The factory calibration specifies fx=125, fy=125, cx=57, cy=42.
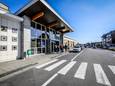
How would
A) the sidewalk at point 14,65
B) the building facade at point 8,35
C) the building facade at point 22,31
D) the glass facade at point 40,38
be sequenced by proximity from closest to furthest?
the sidewalk at point 14,65
the building facade at point 8,35
the building facade at point 22,31
the glass facade at point 40,38

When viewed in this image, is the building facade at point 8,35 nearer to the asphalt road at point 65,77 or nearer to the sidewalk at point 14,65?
the sidewalk at point 14,65

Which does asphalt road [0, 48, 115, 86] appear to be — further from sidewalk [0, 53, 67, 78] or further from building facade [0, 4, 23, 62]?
building facade [0, 4, 23, 62]

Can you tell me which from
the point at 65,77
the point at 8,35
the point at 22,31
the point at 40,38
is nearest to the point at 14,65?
the point at 8,35

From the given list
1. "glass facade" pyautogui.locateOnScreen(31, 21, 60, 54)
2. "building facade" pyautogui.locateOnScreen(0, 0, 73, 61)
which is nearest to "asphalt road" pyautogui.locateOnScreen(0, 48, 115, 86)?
"building facade" pyautogui.locateOnScreen(0, 0, 73, 61)

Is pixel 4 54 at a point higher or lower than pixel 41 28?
lower

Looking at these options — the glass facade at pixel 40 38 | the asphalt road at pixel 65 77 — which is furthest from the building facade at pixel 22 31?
the asphalt road at pixel 65 77

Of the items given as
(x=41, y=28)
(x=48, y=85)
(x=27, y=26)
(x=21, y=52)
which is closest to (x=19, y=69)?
(x=48, y=85)

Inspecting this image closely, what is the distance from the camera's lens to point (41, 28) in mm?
21406

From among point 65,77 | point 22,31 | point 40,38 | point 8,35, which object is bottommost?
point 65,77

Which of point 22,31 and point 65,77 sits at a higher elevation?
point 22,31

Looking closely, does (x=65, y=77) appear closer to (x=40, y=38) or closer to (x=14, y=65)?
(x=14, y=65)

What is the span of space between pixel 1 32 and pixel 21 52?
3.78 metres

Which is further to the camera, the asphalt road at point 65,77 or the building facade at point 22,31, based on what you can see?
the building facade at point 22,31

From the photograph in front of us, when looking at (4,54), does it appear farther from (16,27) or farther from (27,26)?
(27,26)
